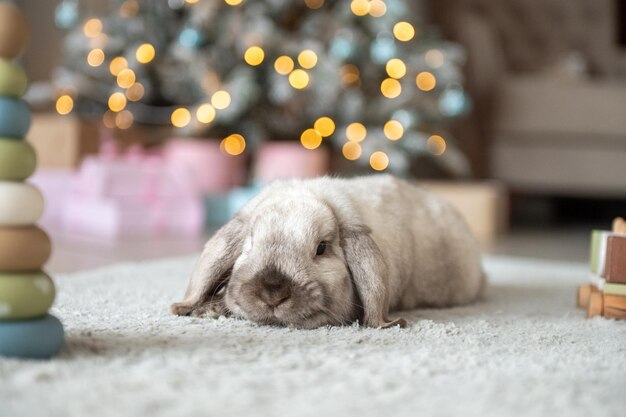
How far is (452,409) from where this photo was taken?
3.43 feet

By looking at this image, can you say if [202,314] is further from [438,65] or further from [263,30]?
[438,65]

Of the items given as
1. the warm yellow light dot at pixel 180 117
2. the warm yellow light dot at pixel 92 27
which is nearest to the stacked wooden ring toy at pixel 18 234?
the warm yellow light dot at pixel 180 117

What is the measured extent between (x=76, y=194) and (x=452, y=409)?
2.94m

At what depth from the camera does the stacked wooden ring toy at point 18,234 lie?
3.81 ft

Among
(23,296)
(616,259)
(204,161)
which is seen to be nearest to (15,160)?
(23,296)

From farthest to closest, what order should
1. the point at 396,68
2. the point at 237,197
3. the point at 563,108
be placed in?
the point at 563,108 → the point at 396,68 → the point at 237,197

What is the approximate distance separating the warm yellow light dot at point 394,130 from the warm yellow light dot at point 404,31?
490 mm

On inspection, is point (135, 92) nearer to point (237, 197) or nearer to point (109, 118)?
point (109, 118)

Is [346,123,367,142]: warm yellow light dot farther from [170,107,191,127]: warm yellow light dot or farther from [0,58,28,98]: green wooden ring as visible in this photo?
[0,58,28,98]: green wooden ring

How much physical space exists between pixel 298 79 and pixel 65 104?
4.24 ft

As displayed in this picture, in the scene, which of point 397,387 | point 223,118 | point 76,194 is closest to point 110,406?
point 397,387

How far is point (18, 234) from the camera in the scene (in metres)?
1.18

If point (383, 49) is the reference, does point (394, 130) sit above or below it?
below

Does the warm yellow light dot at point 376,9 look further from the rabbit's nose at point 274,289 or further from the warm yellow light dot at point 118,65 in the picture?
the rabbit's nose at point 274,289
